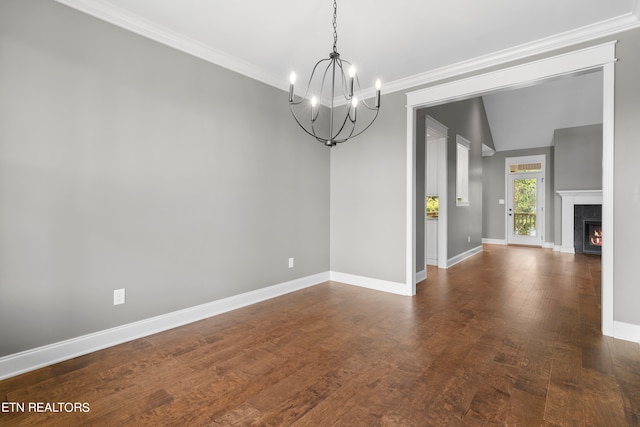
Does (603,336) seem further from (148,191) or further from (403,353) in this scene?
(148,191)

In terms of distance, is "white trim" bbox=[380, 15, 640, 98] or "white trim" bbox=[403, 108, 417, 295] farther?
"white trim" bbox=[403, 108, 417, 295]

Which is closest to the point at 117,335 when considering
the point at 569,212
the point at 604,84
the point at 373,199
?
Answer: the point at 373,199

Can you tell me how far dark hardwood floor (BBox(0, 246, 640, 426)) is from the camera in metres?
1.71

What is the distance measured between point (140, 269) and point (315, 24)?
258 cm

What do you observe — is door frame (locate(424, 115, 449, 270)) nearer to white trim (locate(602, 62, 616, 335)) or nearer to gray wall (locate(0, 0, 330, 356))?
white trim (locate(602, 62, 616, 335))

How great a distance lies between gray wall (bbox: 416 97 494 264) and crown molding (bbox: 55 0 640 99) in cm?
112

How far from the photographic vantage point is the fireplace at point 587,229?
7023 mm

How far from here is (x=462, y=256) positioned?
6.33 m

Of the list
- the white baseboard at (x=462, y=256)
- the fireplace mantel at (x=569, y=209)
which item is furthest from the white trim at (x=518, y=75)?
the fireplace mantel at (x=569, y=209)

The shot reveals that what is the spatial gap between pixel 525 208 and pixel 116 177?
9.47 meters

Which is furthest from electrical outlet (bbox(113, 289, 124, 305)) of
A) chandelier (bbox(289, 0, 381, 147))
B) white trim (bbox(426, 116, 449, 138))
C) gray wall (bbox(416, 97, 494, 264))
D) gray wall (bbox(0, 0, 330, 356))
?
white trim (bbox(426, 116, 449, 138))

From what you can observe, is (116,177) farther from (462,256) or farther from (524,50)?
(462,256)

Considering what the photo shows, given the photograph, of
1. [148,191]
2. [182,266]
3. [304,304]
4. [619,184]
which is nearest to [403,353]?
[304,304]

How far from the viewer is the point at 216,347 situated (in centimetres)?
254
